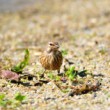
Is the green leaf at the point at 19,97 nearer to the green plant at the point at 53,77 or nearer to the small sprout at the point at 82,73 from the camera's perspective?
the green plant at the point at 53,77

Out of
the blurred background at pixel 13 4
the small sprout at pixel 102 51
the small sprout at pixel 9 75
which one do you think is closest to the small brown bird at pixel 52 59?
the small sprout at pixel 9 75

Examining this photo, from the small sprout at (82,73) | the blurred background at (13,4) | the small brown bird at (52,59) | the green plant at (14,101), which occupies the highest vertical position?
the blurred background at (13,4)

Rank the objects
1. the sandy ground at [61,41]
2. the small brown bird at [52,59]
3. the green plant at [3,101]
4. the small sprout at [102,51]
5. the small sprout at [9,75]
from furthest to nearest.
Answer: the small sprout at [102,51]
the small brown bird at [52,59]
the small sprout at [9,75]
the sandy ground at [61,41]
the green plant at [3,101]

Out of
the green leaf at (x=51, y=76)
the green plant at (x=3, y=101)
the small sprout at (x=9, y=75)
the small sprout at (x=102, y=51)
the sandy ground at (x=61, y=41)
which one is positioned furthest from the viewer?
the small sprout at (x=102, y=51)

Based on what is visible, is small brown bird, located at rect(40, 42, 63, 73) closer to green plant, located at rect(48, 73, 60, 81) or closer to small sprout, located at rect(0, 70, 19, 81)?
green plant, located at rect(48, 73, 60, 81)

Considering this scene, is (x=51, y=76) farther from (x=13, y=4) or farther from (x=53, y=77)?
(x=13, y=4)

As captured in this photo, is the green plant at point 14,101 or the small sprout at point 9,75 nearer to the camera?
the green plant at point 14,101
